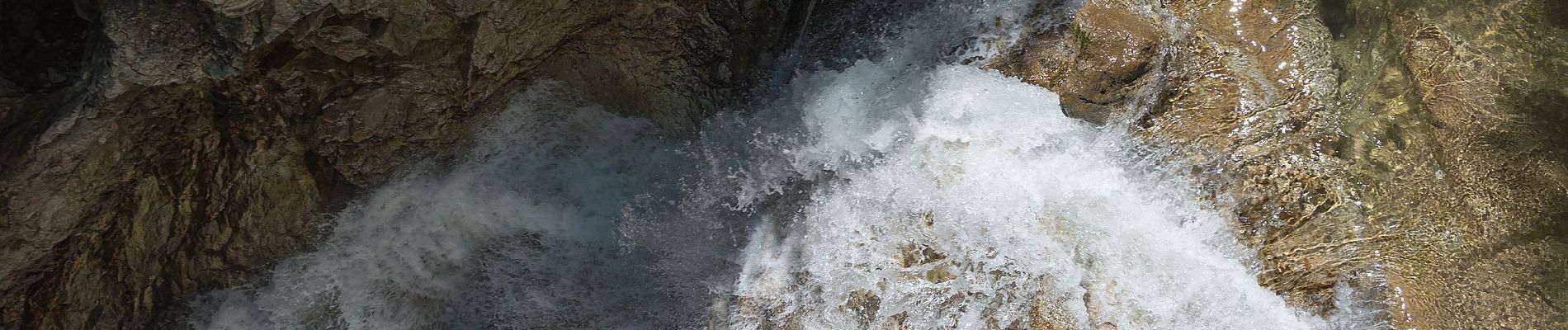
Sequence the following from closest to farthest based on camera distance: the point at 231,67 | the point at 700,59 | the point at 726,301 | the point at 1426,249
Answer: the point at 231,67
the point at 1426,249
the point at 726,301
the point at 700,59

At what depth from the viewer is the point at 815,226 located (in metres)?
2.50

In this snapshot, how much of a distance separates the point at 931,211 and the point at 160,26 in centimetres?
191

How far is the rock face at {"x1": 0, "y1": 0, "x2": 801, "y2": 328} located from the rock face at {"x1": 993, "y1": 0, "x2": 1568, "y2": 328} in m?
1.23

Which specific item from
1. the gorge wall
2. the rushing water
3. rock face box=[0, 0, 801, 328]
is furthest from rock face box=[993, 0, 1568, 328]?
rock face box=[0, 0, 801, 328]

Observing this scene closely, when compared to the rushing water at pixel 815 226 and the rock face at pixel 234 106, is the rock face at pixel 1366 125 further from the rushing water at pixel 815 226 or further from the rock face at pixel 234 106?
the rock face at pixel 234 106

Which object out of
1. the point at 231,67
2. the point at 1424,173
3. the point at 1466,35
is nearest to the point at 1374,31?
the point at 1466,35

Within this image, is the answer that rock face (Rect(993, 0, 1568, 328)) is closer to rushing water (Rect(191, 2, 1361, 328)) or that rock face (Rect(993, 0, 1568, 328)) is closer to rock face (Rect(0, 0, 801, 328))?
rushing water (Rect(191, 2, 1361, 328))

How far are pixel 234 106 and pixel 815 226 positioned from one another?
60.2 inches

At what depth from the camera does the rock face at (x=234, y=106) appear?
1809 millimetres

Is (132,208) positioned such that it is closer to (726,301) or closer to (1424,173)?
(726,301)

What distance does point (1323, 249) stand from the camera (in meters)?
2.26

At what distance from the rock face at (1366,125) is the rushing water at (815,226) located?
0.13 metres

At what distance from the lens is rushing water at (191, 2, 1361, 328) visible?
2324 mm

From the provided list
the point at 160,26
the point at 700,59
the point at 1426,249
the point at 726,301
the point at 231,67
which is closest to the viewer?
the point at 160,26
